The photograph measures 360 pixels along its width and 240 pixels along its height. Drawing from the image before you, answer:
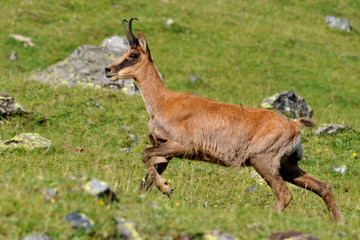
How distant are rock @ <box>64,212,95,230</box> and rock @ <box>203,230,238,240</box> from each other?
128cm

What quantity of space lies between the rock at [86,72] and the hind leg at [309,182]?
10.4 meters

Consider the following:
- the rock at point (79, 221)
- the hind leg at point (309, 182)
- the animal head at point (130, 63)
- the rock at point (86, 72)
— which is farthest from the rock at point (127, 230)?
the rock at point (86, 72)

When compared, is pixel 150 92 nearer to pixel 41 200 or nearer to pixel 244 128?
pixel 244 128

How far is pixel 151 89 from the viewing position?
942 cm

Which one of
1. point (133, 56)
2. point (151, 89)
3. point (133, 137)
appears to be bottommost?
point (133, 137)

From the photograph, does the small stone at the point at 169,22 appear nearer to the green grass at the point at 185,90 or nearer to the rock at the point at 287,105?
the green grass at the point at 185,90

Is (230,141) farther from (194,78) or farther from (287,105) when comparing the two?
(194,78)

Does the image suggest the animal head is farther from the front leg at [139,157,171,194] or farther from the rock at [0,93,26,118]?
the rock at [0,93,26,118]

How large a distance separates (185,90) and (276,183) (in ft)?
44.7

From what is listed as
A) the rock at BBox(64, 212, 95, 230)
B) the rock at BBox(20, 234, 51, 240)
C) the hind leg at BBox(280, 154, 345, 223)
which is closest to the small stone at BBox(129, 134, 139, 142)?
the hind leg at BBox(280, 154, 345, 223)

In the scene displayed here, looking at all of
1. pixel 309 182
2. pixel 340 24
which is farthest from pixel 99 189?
pixel 340 24

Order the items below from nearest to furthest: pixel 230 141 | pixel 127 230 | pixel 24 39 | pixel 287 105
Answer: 1. pixel 127 230
2. pixel 230 141
3. pixel 287 105
4. pixel 24 39

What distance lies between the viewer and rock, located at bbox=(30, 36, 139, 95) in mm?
18797

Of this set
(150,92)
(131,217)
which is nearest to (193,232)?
(131,217)
